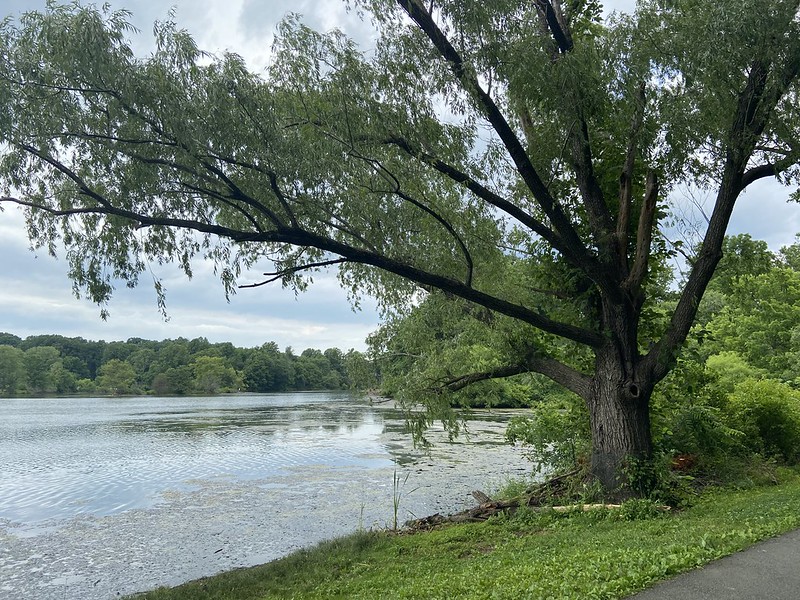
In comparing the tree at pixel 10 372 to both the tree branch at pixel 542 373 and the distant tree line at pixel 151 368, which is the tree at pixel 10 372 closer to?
the distant tree line at pixel 151 368

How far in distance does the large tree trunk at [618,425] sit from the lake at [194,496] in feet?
15.6

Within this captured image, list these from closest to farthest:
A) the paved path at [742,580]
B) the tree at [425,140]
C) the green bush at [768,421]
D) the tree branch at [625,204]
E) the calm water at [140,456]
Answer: the paved path at [742,580], the tree at [425,140], the tree branch at [625,204], the green bush at [768,421], the calm water at [140,456]

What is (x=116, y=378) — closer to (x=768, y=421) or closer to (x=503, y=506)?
(x=503, y=506)

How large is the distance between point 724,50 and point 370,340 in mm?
7781

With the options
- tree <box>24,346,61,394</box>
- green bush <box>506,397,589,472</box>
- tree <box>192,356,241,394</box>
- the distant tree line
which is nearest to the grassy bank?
green bush <box>506,397,589,472</box>

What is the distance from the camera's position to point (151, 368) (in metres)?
97.8

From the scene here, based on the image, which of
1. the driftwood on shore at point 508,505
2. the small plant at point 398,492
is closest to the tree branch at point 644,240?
the driftwood on shore at point 508,505

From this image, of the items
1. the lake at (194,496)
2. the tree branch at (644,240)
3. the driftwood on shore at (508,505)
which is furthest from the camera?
the driftwood on shore at (508,505)

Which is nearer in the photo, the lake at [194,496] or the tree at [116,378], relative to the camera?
the lake at [194,496]

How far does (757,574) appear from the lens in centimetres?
465

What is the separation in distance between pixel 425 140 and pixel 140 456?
18.9 metres

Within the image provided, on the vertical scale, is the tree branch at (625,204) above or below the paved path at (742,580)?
above

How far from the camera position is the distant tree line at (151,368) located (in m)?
87.6

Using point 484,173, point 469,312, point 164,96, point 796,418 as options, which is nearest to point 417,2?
point 484,173
